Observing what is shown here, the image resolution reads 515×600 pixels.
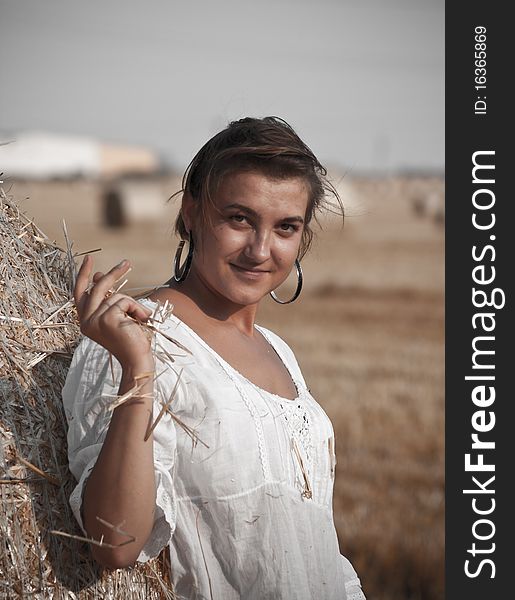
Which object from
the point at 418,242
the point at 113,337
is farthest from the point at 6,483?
the point at 418,242

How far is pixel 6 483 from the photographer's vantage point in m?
2.13

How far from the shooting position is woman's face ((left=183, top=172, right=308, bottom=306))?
2268 mm

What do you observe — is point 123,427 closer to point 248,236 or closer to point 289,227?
point 248,236

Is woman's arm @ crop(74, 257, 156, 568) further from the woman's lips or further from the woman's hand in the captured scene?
the woman's lips

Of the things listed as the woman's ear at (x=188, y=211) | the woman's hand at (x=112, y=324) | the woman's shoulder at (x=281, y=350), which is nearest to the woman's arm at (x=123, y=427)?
the woman's hand at (x=112, y=324)

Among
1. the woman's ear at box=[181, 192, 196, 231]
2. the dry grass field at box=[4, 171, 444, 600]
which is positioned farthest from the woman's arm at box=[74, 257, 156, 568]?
the dry grass field at box=[4, 171, 444, 600]

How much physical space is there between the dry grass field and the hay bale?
393mm

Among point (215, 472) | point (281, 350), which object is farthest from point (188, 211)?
point (215, 472)

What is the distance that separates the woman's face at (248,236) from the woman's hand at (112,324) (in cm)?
47

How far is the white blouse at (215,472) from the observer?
2.01 metres

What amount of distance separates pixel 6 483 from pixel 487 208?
12.4 feet

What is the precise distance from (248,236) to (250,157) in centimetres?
20

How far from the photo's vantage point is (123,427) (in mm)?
1823

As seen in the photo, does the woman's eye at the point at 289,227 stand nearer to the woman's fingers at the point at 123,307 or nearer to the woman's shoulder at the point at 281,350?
the woman's shoulder at the point at 281,350
